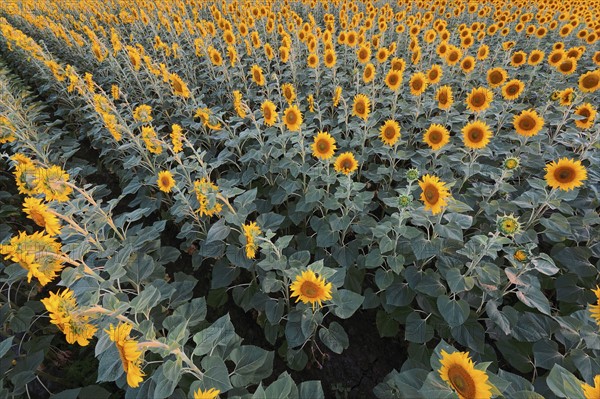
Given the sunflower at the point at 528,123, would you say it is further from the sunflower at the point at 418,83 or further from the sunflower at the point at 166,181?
the sunflower at the point at 166,181

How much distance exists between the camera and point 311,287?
2088 millimetres

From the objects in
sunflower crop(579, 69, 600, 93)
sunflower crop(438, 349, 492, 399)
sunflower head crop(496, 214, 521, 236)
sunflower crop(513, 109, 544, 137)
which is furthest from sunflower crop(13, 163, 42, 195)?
sunflower crop(579, 69, 600, 93)

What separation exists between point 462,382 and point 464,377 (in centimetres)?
2

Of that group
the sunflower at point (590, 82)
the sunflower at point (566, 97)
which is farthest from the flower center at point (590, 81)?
the sunflower at point (566, 97)

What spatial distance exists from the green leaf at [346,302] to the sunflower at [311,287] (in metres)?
0.15

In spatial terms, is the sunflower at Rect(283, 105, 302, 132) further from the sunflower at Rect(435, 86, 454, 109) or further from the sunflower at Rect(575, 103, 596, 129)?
the sunflower at Rect(575, 103, 596, 129)

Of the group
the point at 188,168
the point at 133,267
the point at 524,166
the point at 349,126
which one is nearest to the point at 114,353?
the point at 133,267

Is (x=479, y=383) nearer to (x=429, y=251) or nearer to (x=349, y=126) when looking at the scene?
(x=429, y=251)

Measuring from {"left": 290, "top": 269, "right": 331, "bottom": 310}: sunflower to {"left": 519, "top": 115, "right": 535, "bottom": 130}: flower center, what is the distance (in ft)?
9.36

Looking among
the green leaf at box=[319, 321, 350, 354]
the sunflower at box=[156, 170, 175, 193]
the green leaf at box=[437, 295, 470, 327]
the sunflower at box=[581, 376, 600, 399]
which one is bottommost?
the green leaf at box=[319, 321, 350, 354]

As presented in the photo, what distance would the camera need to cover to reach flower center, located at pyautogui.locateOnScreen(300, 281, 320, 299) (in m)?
2.08

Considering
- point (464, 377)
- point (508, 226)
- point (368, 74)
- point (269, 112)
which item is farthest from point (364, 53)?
point (464, 377)

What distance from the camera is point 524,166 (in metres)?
3.86

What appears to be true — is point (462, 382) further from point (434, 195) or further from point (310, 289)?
point (434, 195)
